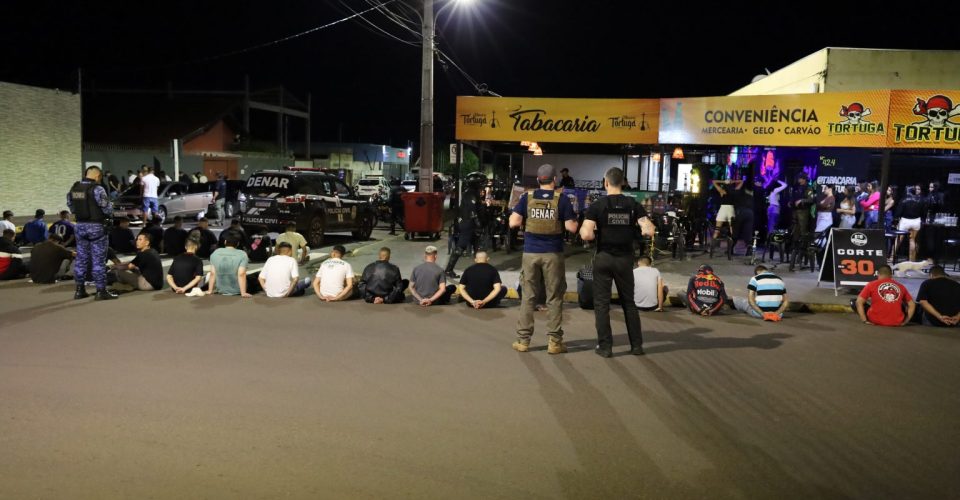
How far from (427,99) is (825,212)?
9.29 metres

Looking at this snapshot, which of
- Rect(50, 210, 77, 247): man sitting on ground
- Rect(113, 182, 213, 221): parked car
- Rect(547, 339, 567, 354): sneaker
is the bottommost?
Rect(547, 339, 567, 354): sneaker

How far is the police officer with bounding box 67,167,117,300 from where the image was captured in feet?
34.7

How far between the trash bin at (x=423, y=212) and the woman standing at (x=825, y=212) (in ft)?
28.9

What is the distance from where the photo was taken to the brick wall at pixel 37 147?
25.9 meters

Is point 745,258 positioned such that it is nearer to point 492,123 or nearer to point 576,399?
point 492,123

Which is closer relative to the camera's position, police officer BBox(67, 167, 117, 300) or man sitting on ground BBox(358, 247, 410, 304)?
police officer BBox(67, 167, 117, 300)

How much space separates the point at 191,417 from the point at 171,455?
2.55 ft

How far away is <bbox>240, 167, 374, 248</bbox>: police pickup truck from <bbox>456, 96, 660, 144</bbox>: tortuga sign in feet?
15.0

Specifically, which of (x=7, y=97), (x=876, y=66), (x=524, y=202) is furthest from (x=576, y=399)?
(x=7, y=97)

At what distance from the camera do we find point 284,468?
15.7 feet

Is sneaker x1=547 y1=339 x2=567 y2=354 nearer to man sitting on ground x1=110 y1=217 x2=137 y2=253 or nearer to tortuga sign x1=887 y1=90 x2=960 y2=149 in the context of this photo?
tortuga sign x1=887 y1=90 x2=960 y2=149

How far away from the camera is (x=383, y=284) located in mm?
10930

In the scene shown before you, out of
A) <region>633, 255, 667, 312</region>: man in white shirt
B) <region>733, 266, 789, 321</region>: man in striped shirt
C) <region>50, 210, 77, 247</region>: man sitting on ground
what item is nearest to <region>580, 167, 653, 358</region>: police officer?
<region>633, 255, 667, 312</region>: man in white shirt

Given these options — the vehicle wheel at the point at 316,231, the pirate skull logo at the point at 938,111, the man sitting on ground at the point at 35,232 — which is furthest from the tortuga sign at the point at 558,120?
the man sitting on ground at the point at 35,232
